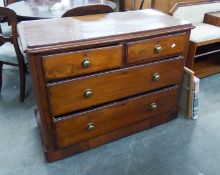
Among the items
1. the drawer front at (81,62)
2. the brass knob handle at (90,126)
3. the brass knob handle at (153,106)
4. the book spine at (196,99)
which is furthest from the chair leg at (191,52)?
the brass knob handle at (90,126)

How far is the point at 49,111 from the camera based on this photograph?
1378 mm

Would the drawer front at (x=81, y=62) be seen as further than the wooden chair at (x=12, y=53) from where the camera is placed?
No

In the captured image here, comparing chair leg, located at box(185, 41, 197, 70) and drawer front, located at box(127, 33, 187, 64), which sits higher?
drawer front, located at box(127, 33, 187, 64)

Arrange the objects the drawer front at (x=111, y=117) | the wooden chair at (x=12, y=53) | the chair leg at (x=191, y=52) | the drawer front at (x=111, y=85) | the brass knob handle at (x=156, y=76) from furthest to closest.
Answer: the chair leg at (x=191, y=52)
the wooden chair at (x=12, y=53)
the brass knob handle at (x=156, y=76)
the drawer front at (x=111, y=117)
the drawer front at (x=111, y=85)

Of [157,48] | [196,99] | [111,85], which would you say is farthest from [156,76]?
[196,99]

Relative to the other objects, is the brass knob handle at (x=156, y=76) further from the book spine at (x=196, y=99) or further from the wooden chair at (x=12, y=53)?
the wooden chair at (x=12, y=53)

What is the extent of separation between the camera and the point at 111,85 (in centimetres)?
148

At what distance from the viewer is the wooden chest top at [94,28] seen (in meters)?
1.27

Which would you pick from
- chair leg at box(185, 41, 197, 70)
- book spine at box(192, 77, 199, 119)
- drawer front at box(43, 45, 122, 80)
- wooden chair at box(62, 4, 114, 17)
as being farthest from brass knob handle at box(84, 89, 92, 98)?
chair leg at box(185, 41, 197, 70)

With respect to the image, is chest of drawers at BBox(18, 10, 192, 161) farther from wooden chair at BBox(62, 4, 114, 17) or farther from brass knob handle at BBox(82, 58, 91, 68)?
wooden chair at BBox(62, 4, 114, 17)

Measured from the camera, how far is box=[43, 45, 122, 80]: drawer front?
125 cm

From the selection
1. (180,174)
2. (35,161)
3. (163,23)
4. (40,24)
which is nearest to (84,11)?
(40,24)

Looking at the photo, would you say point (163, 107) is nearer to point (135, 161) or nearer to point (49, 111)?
point (135, 161)

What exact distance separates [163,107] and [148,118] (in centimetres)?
14
